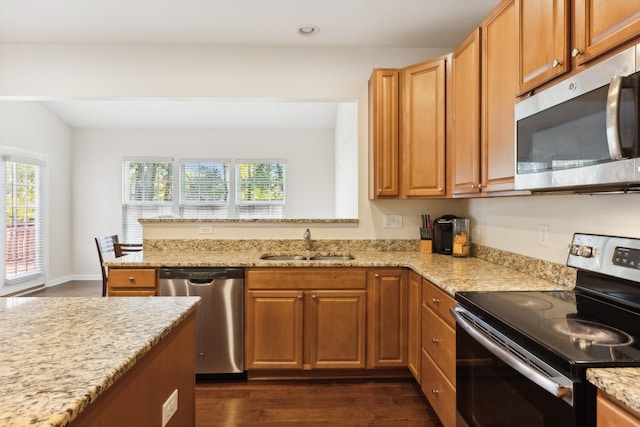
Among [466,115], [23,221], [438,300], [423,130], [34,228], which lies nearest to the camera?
[438,300]

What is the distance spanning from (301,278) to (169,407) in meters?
1.38

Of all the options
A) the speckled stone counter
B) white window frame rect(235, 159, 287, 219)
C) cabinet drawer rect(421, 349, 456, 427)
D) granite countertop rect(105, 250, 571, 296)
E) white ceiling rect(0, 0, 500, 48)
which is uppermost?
white ceiling rect(0, 0, 500, 48)

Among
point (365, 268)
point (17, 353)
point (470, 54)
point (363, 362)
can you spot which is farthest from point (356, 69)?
point (17, 353)

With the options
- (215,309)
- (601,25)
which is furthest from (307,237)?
(601,25)

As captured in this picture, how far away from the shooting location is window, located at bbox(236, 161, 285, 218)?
21.0 ft

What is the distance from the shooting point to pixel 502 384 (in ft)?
4.13

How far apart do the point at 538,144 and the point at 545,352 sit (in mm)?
838

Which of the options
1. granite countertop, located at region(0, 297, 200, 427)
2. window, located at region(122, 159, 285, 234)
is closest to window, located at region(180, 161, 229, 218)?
window, located at region(122, 159, 285, 234)

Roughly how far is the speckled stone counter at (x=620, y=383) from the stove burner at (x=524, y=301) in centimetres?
51

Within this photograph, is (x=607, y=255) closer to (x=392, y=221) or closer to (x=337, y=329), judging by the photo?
(x=337, y=329)

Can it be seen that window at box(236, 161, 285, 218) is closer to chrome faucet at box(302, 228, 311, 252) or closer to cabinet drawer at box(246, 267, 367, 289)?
chrome faucet at box(302, 228, 311, 252)

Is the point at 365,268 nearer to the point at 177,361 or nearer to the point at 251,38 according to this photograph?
the point at 177,361

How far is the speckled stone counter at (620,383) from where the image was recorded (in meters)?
0.77

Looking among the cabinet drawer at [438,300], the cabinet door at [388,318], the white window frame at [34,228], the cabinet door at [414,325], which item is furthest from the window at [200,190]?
the cabinet drawer at [438,300]
